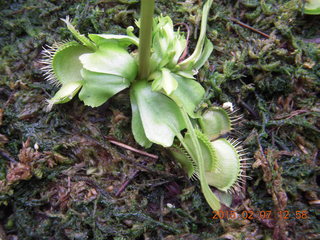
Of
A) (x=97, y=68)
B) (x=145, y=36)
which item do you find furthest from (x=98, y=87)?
(x=145, y=36)

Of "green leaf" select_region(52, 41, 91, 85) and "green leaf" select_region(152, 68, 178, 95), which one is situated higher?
"green leaf" select_region(152, 68, 178, 95)

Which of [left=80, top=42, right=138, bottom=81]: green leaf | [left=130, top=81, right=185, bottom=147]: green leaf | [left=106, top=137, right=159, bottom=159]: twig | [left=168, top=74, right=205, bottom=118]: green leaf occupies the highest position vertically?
[left=80, top=42, right=138, bottom=81]: green leaf

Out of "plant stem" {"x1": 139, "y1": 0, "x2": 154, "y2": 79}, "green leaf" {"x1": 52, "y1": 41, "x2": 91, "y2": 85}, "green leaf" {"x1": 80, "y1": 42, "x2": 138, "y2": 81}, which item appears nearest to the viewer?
"plant stem" {"x1": 139, "y1": 0, "x2": 154, "y2": 79}

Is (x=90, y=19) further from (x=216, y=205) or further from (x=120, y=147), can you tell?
(x=216, y=205)

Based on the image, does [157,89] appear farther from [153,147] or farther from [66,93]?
[66,93]

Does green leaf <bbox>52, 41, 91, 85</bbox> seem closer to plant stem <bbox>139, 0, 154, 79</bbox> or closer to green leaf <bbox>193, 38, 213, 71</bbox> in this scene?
plant stem <bbox>139, 0, 154, 79</bbox>

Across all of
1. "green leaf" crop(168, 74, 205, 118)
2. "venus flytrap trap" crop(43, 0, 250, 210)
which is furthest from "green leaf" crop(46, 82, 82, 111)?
"green leaf" crop(168, 74, 205, 118)

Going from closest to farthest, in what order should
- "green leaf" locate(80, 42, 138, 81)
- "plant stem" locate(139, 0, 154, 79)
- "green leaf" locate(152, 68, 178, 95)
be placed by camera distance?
"plant stem" locate(139, 0, 154, 79)
"green leaf" locate(152, 68, 178, 95)
"green leaf" locate(80, 42, 138, 81)
